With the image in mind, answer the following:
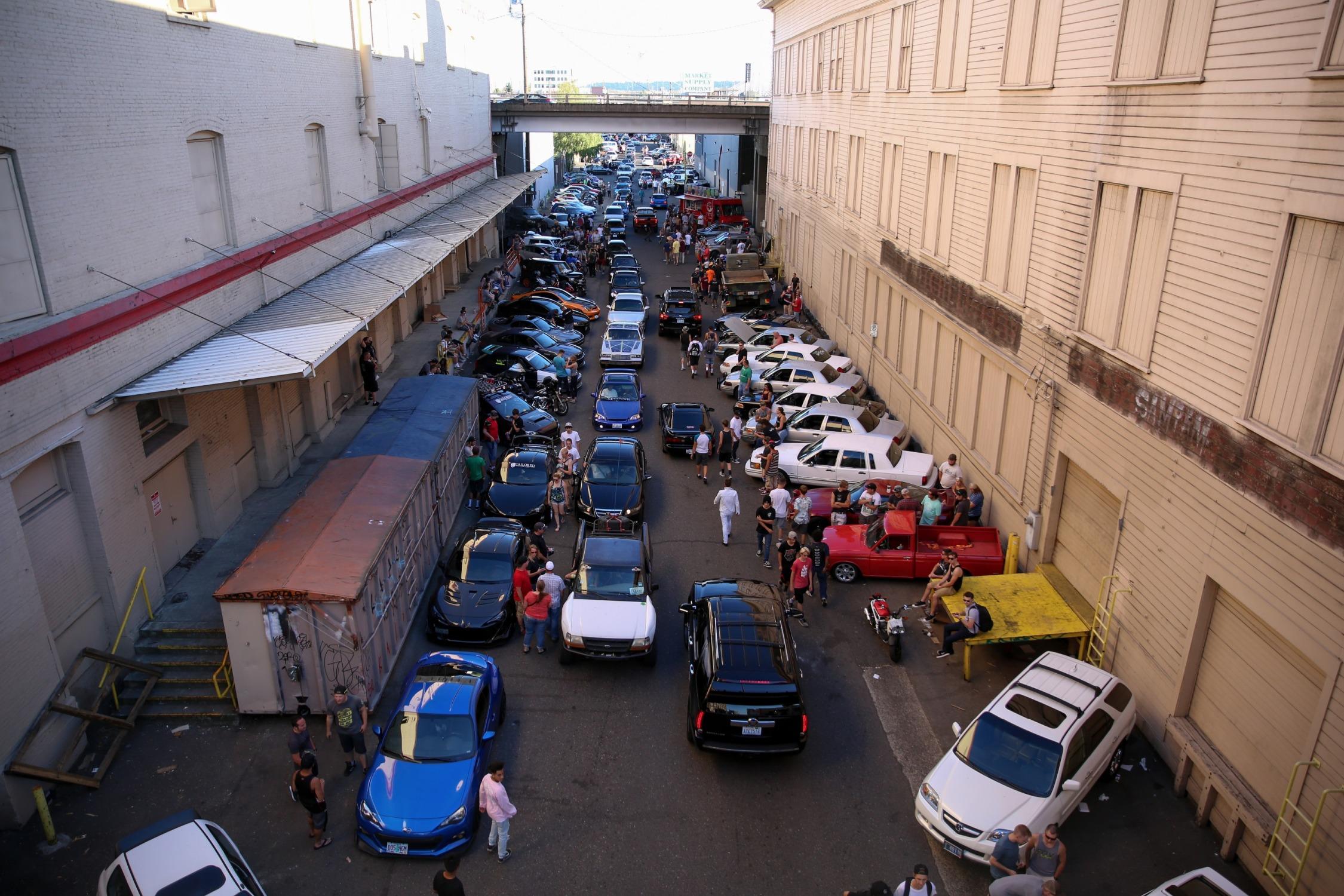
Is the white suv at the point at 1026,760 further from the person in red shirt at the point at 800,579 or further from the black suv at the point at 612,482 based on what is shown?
the black suv at the point at 612,482

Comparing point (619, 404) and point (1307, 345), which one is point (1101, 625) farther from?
point (619, 404)

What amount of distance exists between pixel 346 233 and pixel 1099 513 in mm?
21656

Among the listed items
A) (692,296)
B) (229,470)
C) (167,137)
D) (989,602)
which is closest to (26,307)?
(167,137)

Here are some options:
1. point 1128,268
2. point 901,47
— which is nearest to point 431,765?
point 1128,268

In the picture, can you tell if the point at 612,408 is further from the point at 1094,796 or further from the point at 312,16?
the point at 1094,796

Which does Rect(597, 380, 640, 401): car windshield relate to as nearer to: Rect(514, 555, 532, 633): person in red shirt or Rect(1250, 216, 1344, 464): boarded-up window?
Rect(514, 555, 532, 633): person in red shirt

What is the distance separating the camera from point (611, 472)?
20.2 m

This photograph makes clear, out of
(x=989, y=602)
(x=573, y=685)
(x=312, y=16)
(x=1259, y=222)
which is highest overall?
(x=312, y=16)

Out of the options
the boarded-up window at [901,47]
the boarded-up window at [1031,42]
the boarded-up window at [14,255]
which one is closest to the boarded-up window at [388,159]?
the boarded-up window at [901,47]

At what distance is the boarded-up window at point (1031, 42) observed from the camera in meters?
16.0

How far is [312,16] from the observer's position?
2392cm

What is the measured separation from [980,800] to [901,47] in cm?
2187

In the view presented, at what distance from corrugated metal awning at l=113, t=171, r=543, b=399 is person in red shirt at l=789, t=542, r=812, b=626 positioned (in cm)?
901

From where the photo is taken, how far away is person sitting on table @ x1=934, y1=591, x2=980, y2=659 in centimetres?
1398
